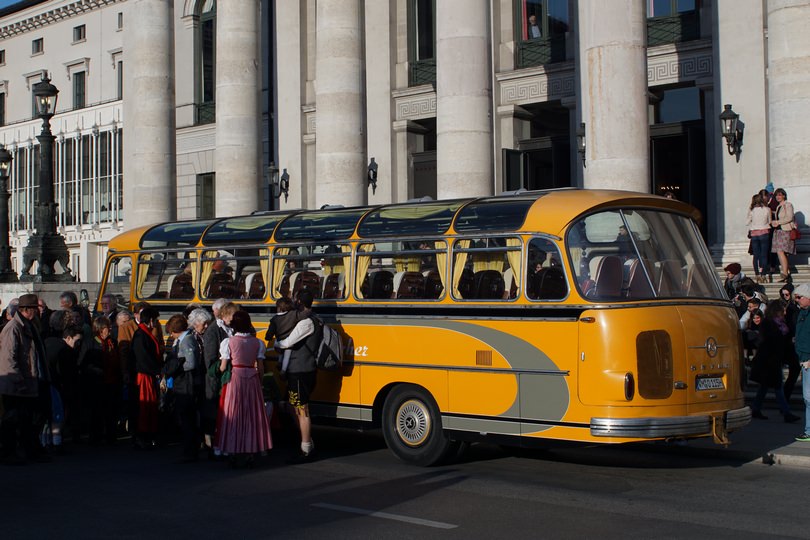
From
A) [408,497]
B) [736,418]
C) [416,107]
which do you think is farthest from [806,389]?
[416,107]

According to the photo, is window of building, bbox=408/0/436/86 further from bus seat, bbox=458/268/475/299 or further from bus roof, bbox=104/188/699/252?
bus seat, bbox=458/268/475/299

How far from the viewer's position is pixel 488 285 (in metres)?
12.3

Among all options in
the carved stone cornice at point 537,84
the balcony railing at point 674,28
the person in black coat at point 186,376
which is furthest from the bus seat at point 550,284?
the carved stone cornice at point 537,84

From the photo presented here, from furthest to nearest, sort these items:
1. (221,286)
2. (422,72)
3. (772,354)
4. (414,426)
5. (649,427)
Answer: (422,72), (221,286), (772,354), (414,426), (649,427)

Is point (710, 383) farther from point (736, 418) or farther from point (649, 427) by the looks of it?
point (649, 427)

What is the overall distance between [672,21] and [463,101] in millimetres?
7293

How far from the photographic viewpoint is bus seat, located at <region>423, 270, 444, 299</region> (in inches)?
504

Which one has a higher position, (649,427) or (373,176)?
(373,176)

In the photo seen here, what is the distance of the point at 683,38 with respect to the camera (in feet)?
87.6

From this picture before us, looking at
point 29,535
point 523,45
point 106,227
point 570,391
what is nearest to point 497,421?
point 570,391

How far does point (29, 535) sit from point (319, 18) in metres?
18.7

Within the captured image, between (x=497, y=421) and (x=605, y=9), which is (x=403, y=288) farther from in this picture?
(x=605, y=9)

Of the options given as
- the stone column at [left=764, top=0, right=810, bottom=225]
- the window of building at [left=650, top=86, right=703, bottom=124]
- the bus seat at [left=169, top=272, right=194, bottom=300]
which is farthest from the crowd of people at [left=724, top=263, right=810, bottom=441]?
the window of building at [left=650, top=86, right=703, bottom=124]

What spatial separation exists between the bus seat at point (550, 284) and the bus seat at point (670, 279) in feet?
3.33
